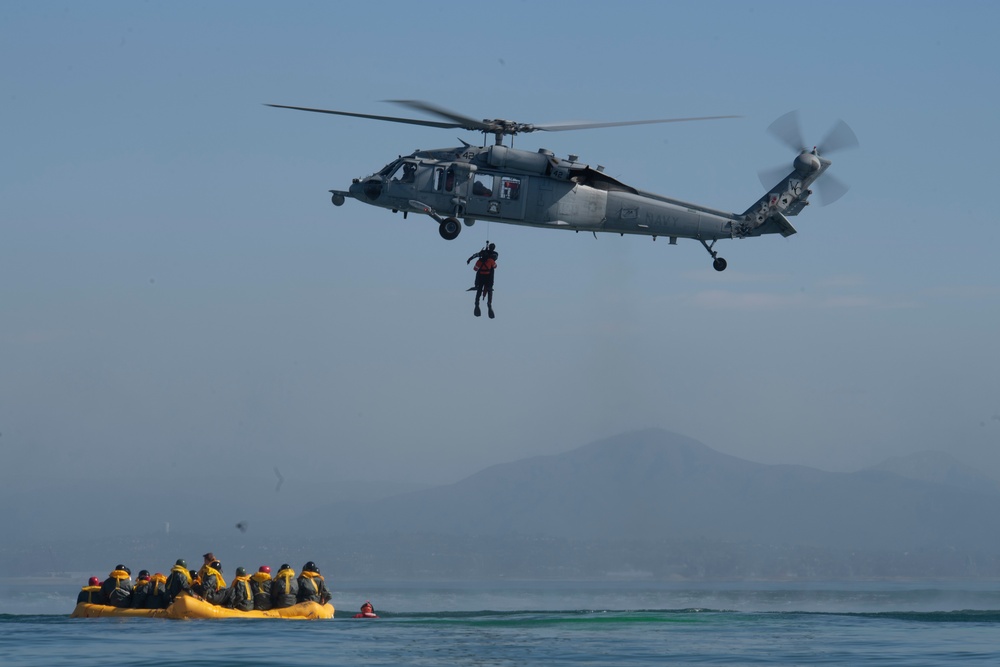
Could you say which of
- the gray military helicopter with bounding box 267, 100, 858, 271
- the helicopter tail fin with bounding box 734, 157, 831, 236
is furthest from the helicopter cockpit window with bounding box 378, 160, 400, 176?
the helicopter tail fin with bounding box 734, 157, 831, 236

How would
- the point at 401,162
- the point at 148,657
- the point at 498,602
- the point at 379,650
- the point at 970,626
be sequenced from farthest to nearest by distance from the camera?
the point at 498,602 → the point at 970,626 → the point at 401,162 → the point at 379,650 → the point at 148,657

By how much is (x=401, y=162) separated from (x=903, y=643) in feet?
66.3

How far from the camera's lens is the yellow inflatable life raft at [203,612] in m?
38.6

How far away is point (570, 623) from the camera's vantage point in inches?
1647

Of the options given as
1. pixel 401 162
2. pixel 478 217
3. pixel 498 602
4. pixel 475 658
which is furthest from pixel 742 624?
pixel 498 602

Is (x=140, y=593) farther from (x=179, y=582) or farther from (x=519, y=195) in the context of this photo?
(x=519, y=195)

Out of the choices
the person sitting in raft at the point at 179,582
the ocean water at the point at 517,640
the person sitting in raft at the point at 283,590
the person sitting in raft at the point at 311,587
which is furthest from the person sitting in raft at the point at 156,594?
the person sitting in raft at the point at 311,587

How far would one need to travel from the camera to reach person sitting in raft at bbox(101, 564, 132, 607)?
4022 centimetres

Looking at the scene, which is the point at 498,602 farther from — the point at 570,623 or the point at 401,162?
the point at 401,162

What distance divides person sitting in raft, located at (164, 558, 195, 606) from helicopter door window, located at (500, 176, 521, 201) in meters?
15.0

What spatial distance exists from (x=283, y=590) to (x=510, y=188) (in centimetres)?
1426

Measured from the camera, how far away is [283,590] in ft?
128

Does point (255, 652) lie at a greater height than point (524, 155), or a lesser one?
lesser

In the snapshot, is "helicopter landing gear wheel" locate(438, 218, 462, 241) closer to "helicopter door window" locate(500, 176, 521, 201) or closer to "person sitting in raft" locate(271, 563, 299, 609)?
"helicopter door window" locate(500, 176, 521, 201)
